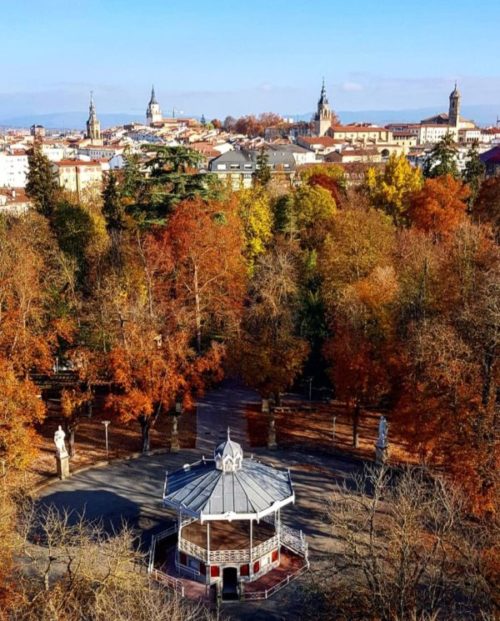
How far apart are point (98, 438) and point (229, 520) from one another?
12483mm

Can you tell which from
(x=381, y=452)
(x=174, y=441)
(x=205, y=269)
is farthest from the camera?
(x=205, y=269)

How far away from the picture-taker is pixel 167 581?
22125mm

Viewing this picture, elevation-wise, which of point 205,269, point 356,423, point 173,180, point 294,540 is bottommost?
point 294,540

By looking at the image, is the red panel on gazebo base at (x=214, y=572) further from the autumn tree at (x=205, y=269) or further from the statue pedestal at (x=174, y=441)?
the autumn tree at (x=205, y=269)

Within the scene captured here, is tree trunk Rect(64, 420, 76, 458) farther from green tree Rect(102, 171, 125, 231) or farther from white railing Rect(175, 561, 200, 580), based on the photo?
green tree Rect(102, 171, 125, 231)

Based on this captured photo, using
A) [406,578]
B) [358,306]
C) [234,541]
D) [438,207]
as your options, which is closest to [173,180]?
[358,306]

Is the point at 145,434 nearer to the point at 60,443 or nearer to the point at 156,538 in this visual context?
the point at 60,443

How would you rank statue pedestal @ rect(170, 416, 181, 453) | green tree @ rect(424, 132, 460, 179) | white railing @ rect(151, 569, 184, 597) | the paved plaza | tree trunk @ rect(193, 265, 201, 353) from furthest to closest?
green tree @ rect(424, 132, 460, 179), tree trunk @ rect(193, 265, 201, 353), statue pedestal @ rect(170, 416, 181, 453), the paved plaza, white railing @ rect(151, 569, 184, 597)

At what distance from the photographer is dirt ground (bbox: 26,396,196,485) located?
30406mm

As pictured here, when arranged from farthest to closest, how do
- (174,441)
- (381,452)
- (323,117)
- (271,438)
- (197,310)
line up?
(323,117), (197,310), (271,438), (174,441), (381,452)

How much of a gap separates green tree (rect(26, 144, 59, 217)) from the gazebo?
3384cm

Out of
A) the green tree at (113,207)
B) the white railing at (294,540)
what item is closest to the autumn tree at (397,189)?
the green tree at (113,207)

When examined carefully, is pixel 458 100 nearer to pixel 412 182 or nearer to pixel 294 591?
pixel 412 182

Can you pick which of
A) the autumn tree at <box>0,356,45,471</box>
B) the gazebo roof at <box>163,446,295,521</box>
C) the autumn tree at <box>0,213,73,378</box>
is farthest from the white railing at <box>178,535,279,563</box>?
the autumn tree at <box>0,213,73,378</box>
